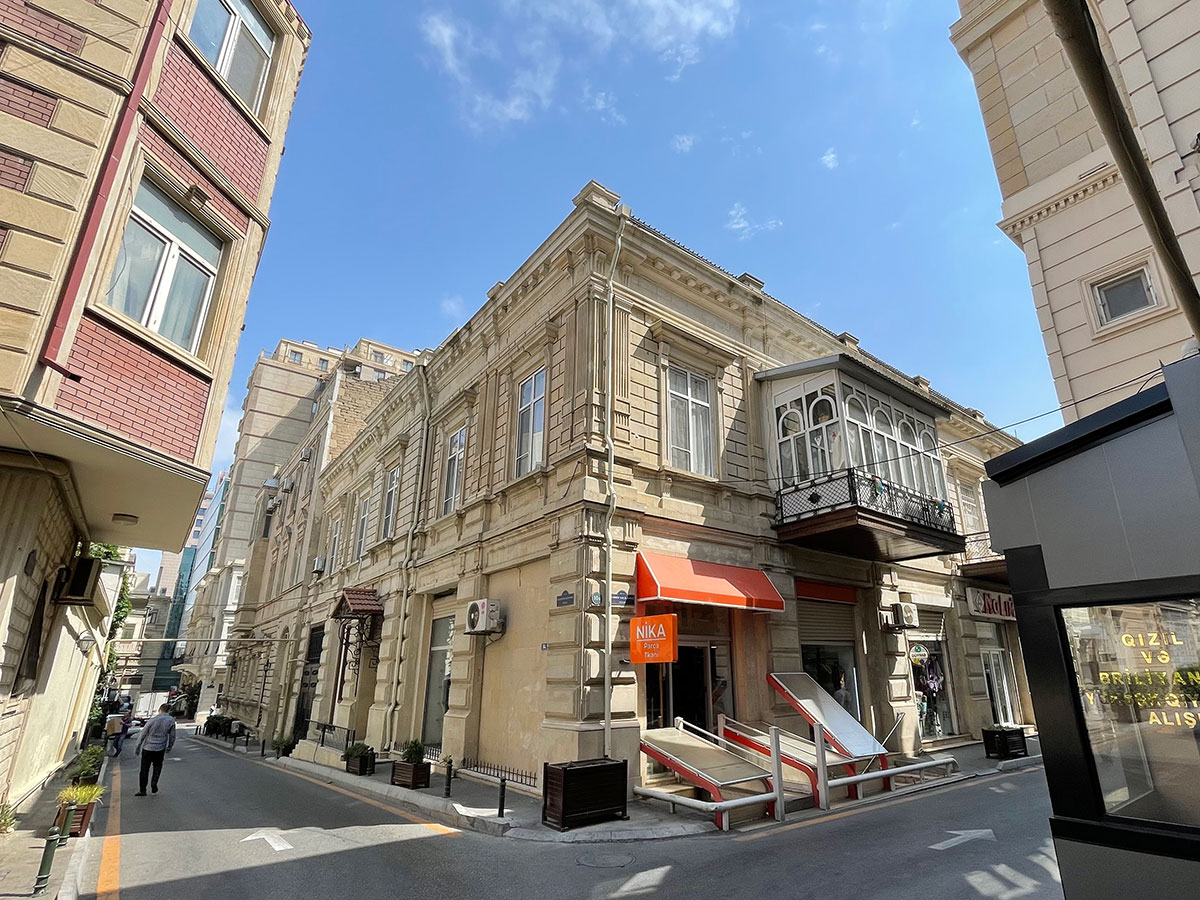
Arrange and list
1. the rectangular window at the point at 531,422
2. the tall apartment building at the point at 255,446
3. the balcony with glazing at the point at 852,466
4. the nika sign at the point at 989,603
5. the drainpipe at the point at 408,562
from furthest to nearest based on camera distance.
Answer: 1. the tall apartment building at the point at 255,446
2. the nika sign at the point at 989,603
3. the drainpipe at the point at 408,562
4. the rectangular window at the point at 531,422
5. the balcony with glazing at the point at 852,466

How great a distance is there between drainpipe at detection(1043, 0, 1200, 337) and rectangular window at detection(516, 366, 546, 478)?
32.9 ft

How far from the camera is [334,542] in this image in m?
26.1

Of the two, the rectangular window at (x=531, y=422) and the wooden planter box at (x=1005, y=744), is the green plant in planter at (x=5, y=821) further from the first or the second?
the wooden planter box at (x=1005, y=744)

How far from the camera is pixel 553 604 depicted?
1123 cm

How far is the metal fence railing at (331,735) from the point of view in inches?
725

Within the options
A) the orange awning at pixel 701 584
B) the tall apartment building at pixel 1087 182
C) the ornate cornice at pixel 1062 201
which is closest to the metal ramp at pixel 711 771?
the orange awning at pixel 701 584

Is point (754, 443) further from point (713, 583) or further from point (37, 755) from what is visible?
point (37, 755)

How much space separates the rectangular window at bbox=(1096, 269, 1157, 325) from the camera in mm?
9789

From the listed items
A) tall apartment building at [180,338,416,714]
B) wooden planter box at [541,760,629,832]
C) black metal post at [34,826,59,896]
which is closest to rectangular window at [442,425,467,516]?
wooden planter box at [541,760,629,832]

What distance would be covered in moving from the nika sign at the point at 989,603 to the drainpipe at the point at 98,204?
75.2 feet

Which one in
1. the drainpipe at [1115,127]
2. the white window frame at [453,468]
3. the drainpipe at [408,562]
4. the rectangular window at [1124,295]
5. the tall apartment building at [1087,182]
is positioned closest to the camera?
the drainpipe at [1115,127]

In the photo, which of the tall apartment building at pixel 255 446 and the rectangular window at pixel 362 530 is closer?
the rectangular window at pixel 362 530

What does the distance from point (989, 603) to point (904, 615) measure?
6926 mm

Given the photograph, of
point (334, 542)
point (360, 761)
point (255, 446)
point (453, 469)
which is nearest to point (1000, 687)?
point (453, 469)
